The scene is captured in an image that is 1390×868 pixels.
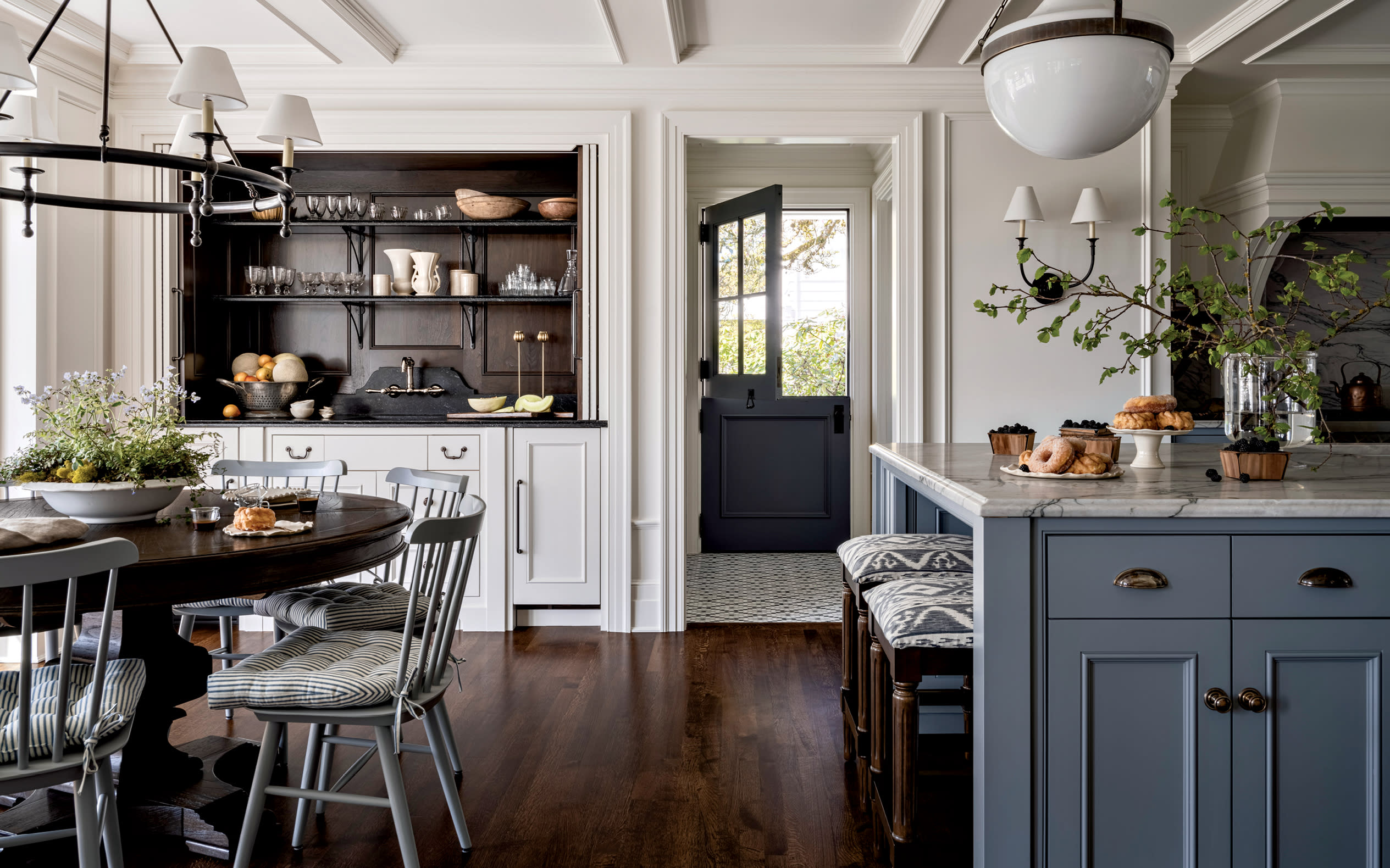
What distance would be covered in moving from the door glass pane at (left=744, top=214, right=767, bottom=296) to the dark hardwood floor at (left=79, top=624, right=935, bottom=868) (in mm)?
1959

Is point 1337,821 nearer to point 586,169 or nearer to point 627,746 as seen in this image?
point 627,746

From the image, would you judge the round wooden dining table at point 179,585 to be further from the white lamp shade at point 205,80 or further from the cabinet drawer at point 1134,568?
the cabinet drawer at point 1134,568

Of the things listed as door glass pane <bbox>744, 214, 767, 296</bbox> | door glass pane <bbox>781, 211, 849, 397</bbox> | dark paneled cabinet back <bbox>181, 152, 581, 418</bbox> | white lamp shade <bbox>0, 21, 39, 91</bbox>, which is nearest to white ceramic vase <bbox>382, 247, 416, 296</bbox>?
dark paneled cabinet back <bbox>181, 152, 581, 418</bbox>

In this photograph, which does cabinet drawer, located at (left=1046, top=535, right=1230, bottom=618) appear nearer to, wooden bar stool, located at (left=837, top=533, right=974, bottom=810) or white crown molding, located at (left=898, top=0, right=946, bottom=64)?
wooden bar stool, located at (left=837, top=533, right=974, bottom=810)

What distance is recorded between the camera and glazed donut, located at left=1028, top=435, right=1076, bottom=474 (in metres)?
1.90

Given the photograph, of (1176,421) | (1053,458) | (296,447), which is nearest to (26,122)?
(296,447)

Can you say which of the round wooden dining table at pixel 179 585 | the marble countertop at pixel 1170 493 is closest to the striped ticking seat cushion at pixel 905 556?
the marble countertop at pixel 1170 493

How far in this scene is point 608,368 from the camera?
4102 millimetres

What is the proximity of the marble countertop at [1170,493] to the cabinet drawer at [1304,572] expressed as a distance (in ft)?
0.17

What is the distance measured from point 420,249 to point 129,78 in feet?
4.80

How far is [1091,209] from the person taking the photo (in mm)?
3863

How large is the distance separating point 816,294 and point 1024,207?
6.82 ft

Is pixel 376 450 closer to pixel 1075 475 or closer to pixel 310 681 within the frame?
pixel 310 681

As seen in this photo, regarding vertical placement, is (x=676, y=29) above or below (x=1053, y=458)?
above
